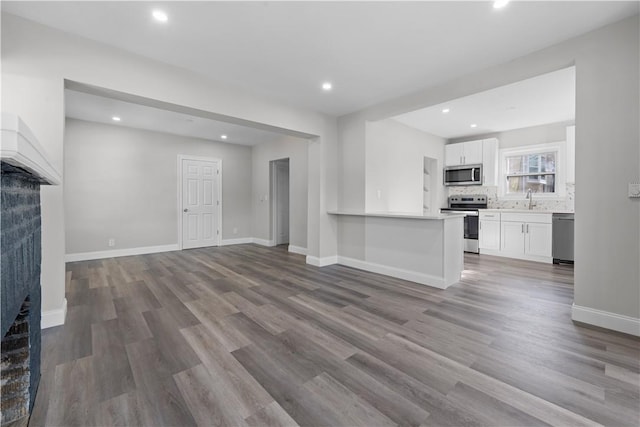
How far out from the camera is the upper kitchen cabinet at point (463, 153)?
603cm

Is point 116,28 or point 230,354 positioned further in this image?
point 116,28

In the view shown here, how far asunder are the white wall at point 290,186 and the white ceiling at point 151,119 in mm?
373

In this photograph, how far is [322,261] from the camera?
15.2 ft

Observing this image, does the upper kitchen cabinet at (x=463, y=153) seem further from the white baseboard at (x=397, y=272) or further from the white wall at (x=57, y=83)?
the white wall at (x=57, y=83)

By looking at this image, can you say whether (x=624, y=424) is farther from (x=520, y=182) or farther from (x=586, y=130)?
(x=520, y=182)

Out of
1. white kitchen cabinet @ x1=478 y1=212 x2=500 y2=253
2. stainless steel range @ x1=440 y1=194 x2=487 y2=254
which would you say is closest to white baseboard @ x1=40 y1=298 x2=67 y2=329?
stainless steel range @ x1=440 y1=194 x2=487 y2=254

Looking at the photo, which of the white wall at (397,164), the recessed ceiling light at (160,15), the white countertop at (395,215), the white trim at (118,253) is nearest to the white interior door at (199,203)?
the white trim at (118,253)

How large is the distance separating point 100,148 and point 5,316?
5.59 m

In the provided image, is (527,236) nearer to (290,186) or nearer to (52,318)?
(290,186)

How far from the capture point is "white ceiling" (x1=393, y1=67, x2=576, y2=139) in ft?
11.7

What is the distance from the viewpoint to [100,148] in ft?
16.8

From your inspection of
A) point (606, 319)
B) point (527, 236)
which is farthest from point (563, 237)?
point (606, 319)

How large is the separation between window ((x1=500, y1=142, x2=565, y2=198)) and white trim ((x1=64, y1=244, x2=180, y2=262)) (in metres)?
7.29

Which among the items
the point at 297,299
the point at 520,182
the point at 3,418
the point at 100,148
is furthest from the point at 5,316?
the point at 520,182
